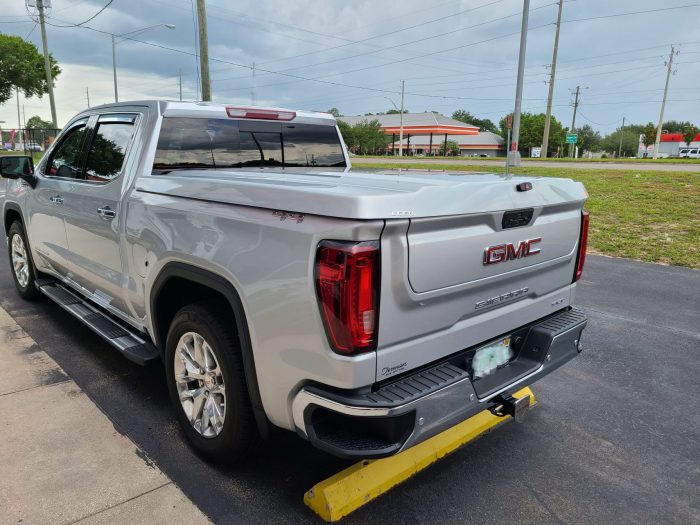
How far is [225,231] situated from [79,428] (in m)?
1.73

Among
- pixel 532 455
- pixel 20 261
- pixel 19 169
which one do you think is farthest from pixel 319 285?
pixel 20 261

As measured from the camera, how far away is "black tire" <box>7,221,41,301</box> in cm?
548

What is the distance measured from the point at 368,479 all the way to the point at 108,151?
9.45 ft

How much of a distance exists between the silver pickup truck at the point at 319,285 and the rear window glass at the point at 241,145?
2 centimetres

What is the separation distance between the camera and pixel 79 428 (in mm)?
3279

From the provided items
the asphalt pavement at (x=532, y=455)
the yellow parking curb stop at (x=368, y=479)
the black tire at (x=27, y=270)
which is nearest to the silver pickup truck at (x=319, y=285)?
the asphalt pavement at (x=532, y=455)

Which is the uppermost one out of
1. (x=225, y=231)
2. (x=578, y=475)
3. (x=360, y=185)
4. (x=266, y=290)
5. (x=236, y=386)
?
(x=360, y=185)

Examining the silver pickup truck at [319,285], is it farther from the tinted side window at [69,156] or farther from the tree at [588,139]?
the tree at [588,139]

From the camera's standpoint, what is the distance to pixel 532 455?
3.12m

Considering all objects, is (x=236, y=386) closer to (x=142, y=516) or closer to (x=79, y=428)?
(x=142, y=516)

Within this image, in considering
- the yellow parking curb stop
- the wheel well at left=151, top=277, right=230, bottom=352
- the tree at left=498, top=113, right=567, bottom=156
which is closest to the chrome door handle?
the wheel well at left=151, top=277, right=230, bottom=352

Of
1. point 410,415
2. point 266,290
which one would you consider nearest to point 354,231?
point 266,290

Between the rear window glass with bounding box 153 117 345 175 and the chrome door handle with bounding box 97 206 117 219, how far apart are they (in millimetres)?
384

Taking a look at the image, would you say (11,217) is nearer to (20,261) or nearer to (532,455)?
(20,261)
